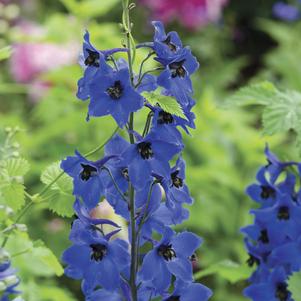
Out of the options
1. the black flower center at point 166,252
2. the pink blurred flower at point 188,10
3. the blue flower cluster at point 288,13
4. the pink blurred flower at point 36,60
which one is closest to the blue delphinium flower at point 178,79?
the black flower center at point 166,252

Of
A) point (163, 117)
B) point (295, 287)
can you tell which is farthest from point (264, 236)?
point (163, 117)

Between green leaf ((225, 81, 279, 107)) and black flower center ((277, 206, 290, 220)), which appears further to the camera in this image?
green leaf ((225, 81, 279, 107))

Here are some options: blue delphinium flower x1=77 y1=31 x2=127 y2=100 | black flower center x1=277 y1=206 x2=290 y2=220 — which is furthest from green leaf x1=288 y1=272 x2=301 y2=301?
blue delphinium flower x1=77 y1=31 x2=127 y2=100

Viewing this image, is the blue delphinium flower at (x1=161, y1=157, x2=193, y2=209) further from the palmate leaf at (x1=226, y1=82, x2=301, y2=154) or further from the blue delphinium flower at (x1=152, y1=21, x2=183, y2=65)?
the palmate leaf at (x1=226, y1=82, x2=301, y2=154)

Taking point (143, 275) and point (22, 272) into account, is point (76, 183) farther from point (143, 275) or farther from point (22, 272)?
point (22, 272)

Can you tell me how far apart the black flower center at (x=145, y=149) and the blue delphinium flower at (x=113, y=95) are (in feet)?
0.14

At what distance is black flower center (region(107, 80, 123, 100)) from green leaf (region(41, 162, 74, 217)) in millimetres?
236

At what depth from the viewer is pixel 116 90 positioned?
1259mm

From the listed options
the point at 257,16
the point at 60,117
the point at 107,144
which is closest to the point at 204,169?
the point at 60,117

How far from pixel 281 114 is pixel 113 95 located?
0.51 meters

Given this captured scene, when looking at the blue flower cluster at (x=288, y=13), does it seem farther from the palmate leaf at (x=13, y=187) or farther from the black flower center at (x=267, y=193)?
the palmate leaf at (x=13, y=187)

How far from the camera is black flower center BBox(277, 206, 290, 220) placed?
1.59 meters

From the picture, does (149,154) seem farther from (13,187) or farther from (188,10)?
(188,10)

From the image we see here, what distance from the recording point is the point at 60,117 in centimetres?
319
